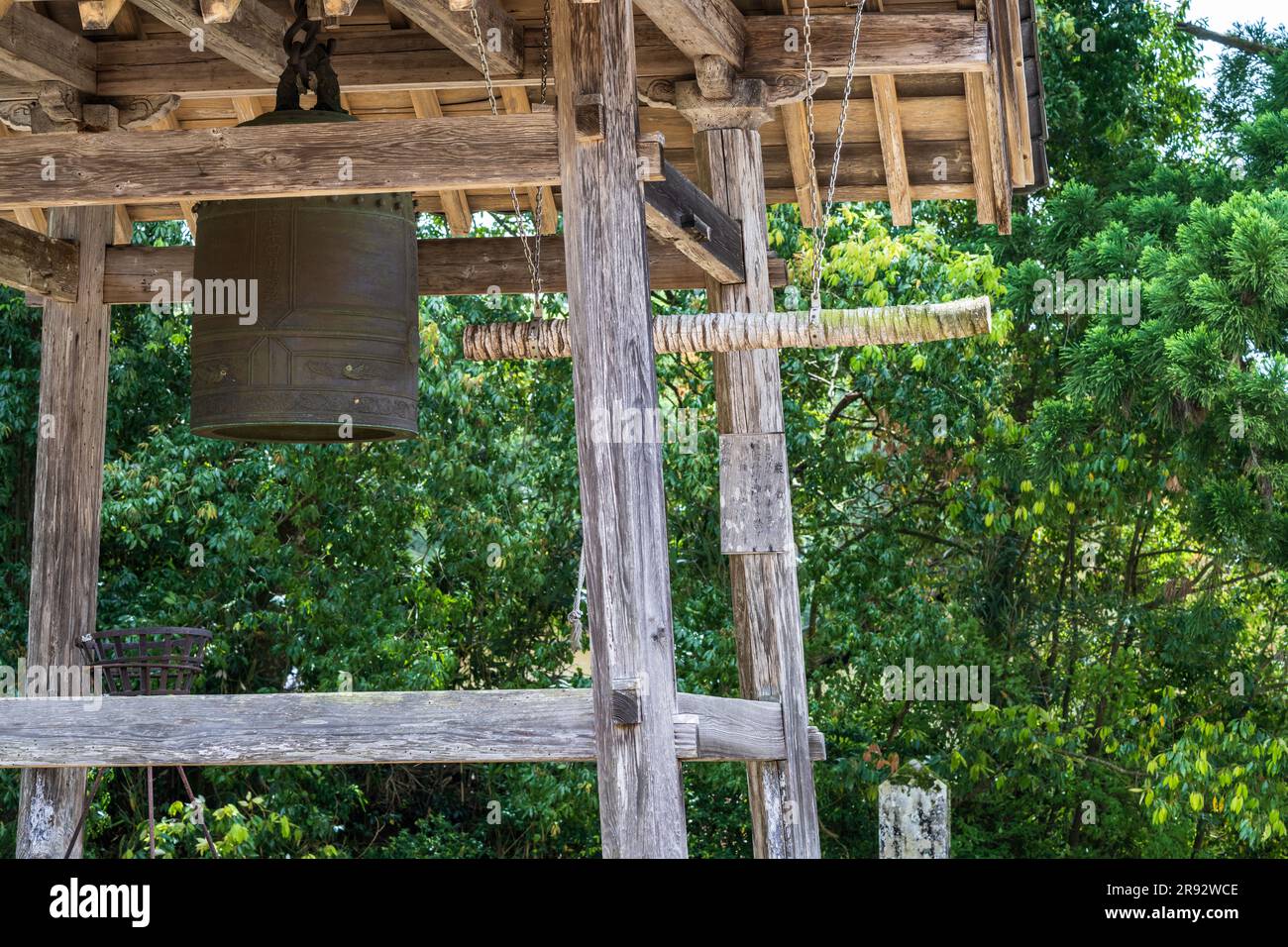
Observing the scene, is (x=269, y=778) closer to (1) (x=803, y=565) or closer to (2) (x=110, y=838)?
→ (2) (x=110, y=838)

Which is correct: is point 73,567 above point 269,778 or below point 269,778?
above

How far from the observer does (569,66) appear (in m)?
4.45

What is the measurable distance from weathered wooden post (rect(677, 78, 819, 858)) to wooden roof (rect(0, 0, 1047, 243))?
482 mm

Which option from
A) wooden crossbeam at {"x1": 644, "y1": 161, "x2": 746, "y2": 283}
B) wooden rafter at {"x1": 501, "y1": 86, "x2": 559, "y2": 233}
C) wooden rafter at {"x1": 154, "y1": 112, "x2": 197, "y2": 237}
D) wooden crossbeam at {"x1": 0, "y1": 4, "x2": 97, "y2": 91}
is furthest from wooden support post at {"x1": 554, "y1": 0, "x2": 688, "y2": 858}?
wooden rafter at {"x1": 154, "y1": 112, "x2": 197, "y2": 237}

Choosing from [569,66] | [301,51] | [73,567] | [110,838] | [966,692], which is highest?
[301,51]

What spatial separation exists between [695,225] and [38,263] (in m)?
2.82

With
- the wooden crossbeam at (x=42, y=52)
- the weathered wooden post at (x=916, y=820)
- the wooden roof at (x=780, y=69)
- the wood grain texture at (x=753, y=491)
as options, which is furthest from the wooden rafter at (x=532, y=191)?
the weathered wooden post at (x=916, y=820)

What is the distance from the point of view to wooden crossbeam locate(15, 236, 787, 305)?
6.80m

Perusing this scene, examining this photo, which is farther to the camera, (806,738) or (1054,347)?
(1054,347)

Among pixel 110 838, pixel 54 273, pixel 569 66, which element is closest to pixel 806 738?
pixel 569 66

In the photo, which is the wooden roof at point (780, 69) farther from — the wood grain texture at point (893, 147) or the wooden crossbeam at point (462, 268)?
the wooden crossbeam at point (462, 268)

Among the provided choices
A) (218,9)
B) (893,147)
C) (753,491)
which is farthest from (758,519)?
(218,9)

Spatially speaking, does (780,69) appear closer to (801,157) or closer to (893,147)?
(893,147)

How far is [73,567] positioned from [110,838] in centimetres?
590
